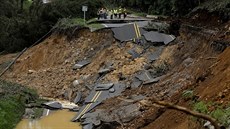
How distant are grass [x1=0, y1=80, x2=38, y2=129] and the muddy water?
1.69ft

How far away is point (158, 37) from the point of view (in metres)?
29.0

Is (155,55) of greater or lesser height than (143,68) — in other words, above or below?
above

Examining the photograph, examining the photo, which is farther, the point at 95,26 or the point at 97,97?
the point at 95,26

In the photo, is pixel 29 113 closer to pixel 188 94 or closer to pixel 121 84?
pixel 121 84

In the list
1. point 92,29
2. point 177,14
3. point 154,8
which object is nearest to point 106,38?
point 92,29

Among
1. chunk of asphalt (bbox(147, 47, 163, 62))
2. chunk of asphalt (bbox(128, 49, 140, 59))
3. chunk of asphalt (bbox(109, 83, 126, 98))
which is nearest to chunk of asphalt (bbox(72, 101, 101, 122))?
chunk of asphalt (bbox(109, 83, 126, 98))

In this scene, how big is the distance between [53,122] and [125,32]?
35.0 ft

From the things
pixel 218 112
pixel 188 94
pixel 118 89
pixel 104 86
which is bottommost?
pixel 104 86

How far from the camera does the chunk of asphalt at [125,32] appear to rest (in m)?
30.1

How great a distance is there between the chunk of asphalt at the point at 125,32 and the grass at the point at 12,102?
23.8 feet

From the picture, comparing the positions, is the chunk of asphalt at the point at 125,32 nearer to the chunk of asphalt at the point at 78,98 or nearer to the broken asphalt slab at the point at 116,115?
the chunk of asphalt at the point at 78,98

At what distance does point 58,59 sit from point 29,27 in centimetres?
918

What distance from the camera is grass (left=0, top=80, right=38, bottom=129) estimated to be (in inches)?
814

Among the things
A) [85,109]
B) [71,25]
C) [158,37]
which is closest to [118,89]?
[85,109]
